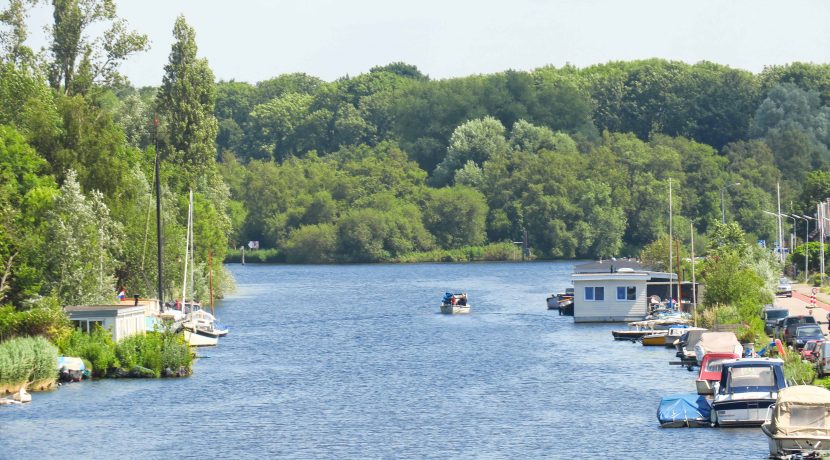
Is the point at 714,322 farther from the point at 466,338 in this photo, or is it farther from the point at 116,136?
the point at 116,136

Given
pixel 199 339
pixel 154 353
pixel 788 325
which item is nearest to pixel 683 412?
pixel 788 325

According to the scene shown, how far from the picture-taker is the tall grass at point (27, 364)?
61656 mm

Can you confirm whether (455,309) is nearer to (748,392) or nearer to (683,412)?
(683,412)

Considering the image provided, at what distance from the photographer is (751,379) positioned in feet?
171

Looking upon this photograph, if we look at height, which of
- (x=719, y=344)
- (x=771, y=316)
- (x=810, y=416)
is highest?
(x=771, y=316)

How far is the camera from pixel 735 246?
110m

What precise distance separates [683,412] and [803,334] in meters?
18.6

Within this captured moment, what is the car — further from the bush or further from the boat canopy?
the boat canopy

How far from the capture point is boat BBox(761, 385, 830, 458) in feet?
147

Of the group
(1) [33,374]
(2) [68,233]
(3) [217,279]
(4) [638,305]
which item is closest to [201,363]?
(2) [68,233]

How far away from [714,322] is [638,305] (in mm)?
18919

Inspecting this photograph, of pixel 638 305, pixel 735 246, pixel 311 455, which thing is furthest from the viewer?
pixel 735 246

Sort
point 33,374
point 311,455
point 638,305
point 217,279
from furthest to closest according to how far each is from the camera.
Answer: point 217,279 < point 638,305 < point 33,374 < point 311,455

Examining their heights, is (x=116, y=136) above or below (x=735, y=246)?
above
